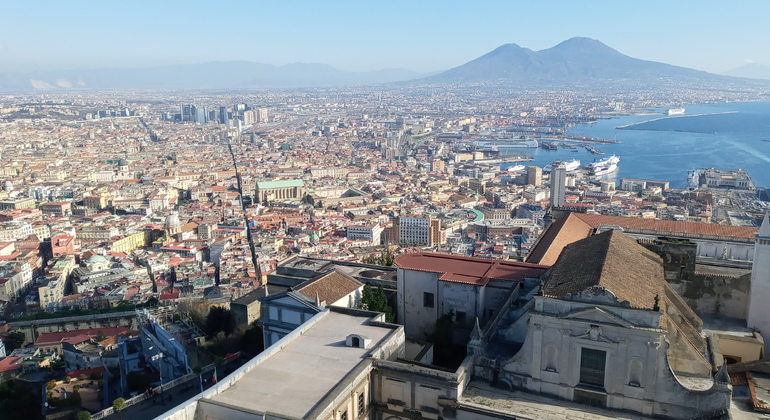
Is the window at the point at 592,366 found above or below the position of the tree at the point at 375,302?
above

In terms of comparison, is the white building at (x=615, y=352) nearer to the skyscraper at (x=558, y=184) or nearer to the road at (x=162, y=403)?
the road at (x=162, y=403)

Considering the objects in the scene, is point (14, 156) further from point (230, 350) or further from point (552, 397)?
point (552, 397)

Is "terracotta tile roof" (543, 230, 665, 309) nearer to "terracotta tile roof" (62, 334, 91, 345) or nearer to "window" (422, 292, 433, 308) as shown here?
"window" (422, 292, 433, 308)

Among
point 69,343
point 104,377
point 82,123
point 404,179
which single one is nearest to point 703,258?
point 104,377

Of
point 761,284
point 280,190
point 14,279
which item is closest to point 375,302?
point 761,284

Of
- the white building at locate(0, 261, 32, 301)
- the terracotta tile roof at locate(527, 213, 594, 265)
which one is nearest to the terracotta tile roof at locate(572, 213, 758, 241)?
the terracotta tile roof at locate(527, 213, 594, 265)

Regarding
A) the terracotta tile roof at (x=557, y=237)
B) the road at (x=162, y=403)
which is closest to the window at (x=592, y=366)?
the terracotta tile roof at (x=557, y=237)
